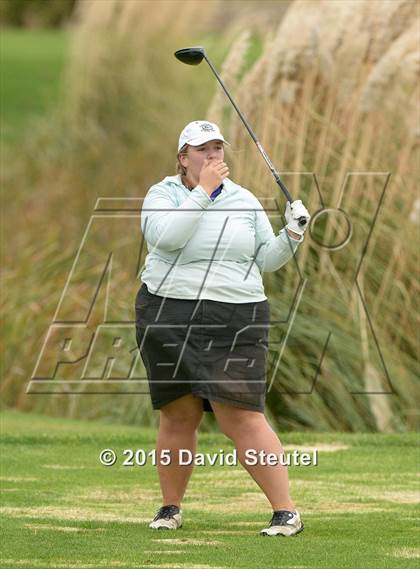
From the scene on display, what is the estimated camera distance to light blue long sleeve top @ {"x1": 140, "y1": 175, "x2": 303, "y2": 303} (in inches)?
221

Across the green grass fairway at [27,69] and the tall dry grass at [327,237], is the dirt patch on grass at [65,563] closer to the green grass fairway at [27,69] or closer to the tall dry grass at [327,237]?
the tall dry grass at [327,237]

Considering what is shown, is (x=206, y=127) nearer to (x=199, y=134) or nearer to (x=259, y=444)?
(x=199, y=134)

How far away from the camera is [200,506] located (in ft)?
21.3

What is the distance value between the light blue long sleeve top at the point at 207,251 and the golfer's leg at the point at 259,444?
0.42m

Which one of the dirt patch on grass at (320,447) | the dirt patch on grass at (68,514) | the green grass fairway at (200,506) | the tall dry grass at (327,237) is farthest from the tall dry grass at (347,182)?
the dirt patch on grass at (68,514)

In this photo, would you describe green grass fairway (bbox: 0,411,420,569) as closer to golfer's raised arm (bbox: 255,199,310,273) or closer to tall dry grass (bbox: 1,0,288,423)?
golfer's raised arm (bbox: 255,199,310,273)

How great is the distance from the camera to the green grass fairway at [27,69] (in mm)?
29125

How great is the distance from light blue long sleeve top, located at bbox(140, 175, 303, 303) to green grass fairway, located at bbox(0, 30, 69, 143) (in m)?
19.2

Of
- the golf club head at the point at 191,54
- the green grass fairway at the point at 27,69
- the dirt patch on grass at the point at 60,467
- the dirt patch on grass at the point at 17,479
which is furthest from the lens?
the green grass fairway at the point at 27,69

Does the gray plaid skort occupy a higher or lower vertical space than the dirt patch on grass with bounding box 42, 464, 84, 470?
higher

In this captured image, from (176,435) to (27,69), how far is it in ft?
98.7

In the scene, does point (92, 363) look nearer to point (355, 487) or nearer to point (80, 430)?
point (80, 430)

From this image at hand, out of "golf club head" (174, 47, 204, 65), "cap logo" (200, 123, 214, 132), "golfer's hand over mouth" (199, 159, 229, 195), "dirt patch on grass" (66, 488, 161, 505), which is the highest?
"golf club head" (174, 47, 204, 65)

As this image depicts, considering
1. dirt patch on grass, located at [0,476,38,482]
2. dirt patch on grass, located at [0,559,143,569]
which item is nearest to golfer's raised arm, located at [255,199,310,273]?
dirt patch on grass, located at [0,559,143,569]
